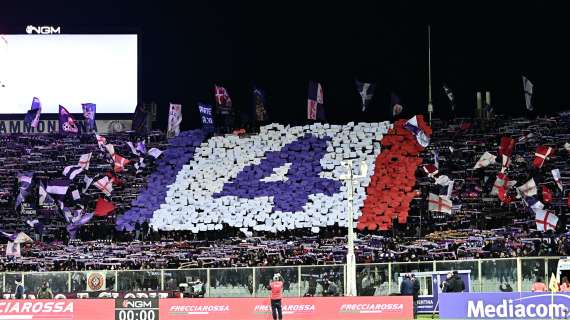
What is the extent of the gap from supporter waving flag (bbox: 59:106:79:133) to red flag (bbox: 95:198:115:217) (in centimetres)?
730

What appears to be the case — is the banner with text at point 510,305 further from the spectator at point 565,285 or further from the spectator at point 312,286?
the spectator at point 312,286

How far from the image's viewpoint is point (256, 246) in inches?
2413

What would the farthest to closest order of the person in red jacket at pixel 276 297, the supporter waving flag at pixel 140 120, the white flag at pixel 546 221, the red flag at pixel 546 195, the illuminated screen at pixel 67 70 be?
the illuminated screen at pixel 67 70 < the supporter waving flag at pixel 140 120 < the red flag at pixel 546 195 < the white flag at pixel 546 221 < the person in red jacket at pixel 276 297

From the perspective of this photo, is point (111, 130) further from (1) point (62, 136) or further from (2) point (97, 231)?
(2) point (97, 231)

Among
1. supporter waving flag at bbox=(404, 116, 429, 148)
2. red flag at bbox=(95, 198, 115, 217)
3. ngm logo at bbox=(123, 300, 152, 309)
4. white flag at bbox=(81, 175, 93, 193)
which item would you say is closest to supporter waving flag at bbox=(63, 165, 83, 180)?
white flag at bbox=(81, 175, 93, 193)

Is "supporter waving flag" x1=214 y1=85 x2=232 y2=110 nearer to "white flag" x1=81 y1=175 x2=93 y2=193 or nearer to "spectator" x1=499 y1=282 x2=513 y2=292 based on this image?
"white flag" x1=81 y1=175 x2=93 y2=193

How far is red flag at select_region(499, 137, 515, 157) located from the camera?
2502 inches

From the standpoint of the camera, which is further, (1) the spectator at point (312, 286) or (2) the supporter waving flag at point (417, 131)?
(2) the supporter waving flag at point (417, 131)

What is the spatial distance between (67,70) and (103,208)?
41.3 feet

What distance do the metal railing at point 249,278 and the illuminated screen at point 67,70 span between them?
873 inches

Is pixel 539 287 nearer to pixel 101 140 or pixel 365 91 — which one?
pixel 365 91

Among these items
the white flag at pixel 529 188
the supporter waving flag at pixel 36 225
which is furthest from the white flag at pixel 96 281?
the white flag at pixel 529 188

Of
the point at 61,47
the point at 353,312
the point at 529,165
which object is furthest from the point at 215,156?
the point at 353,312

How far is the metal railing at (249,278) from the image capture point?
166ft
